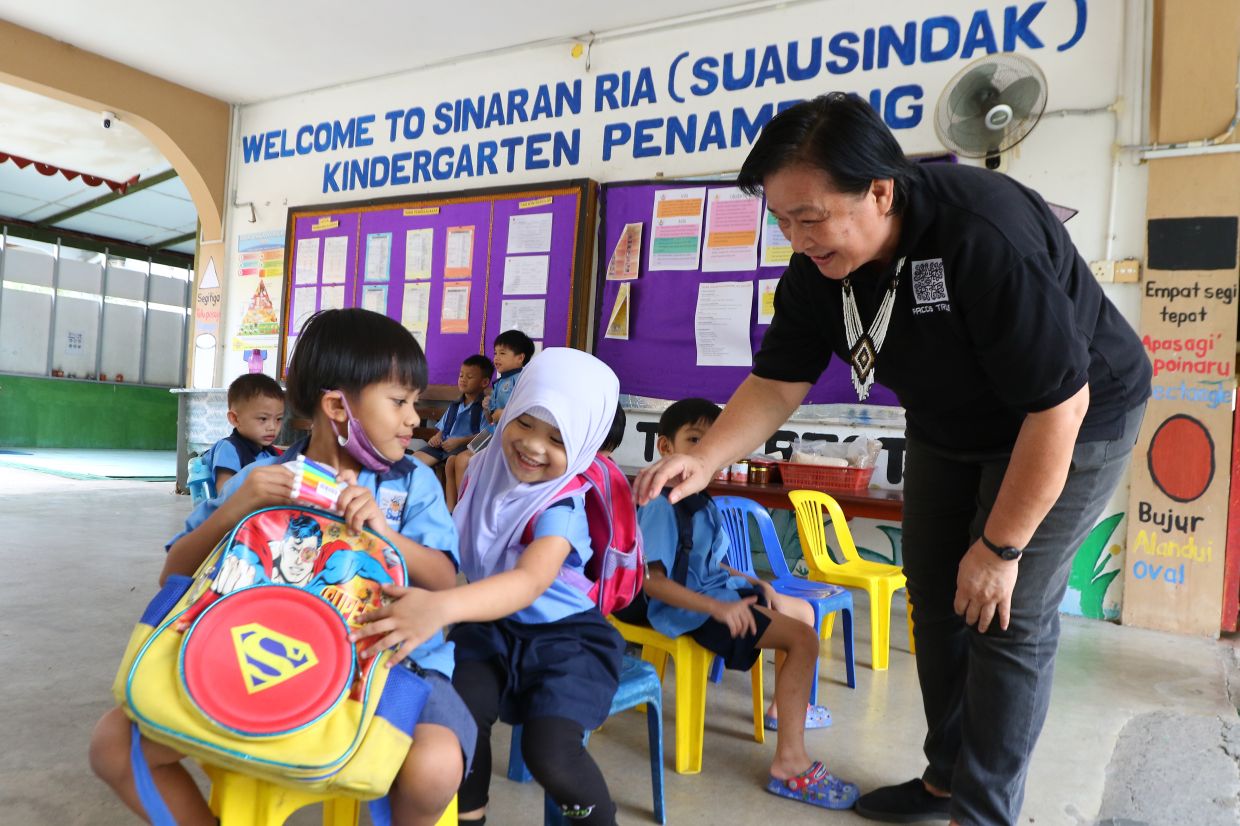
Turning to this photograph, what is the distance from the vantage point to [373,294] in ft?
18.2

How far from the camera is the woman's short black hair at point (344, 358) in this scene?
1241 millimetres

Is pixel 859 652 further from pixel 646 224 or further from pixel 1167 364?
pixel 646 224

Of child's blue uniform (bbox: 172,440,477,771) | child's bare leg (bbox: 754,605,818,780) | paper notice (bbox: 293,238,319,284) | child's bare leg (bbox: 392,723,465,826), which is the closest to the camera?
child's bare leg (bbox: 392,723,465,826)

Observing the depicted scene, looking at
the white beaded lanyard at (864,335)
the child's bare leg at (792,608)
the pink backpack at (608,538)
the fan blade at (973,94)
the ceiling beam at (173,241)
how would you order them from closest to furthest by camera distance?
the white beaded lanyard at (864,335) < the pink backpack at (608,538) < the child's bare leg at (792,608) < the fan blade at (973,94) < the ceiling beam at (173,241)

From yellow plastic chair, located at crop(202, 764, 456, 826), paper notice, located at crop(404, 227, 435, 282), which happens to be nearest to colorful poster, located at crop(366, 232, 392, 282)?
paper notice, located at crop(404, 227, 435, 282)

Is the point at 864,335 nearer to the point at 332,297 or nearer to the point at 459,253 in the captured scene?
the point at 459,253

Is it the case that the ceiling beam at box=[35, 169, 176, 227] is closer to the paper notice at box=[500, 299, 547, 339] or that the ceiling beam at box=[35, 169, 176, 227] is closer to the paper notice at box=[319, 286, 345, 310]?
the paper notice at box=[319, 286, 345, 310]

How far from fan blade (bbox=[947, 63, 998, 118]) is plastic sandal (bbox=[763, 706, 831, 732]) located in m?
2.61

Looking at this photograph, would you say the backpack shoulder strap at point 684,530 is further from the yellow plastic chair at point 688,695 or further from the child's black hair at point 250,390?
the child's black hair at point 250,390

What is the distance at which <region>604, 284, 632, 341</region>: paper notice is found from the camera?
15.0 feet

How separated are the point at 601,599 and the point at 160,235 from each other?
12.1 m

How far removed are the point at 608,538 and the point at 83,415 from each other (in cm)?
1299

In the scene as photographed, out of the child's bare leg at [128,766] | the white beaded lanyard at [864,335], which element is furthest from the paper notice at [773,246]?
the child's bare leg at [128,766]

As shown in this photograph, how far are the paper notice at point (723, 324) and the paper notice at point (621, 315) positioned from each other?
0.40 metres
